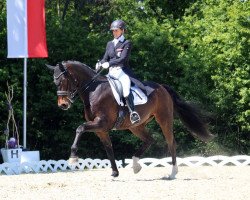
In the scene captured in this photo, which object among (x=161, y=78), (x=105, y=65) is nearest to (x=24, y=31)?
(x=161, y=78)

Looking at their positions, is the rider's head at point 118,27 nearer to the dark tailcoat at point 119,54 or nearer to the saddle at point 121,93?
the dark tailcoat at point 119,54

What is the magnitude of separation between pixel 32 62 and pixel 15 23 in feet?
6.89

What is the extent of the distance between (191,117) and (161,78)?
18.1ft

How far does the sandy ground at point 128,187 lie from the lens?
25.3 feet

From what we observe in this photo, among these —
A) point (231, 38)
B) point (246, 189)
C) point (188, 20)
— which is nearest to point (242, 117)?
point (231, 38)

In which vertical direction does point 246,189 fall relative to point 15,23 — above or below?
below

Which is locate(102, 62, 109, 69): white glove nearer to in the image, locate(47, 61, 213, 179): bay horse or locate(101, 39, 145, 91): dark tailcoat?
locate(101, 39, 145, 91): dark tailcoat

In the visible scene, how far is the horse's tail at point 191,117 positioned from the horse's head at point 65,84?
2447 millimetres

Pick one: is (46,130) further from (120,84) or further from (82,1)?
(82,1)

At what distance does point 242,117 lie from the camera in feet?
53.0

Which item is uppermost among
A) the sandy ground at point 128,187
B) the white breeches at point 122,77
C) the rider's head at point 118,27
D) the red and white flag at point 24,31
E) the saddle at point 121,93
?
the red and white flag at point 24,31

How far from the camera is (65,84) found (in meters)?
9.74

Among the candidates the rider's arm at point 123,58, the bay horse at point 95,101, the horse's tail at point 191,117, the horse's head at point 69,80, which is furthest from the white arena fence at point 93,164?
the rider's arm at point 123,58

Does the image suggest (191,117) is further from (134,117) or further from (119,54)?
(119,54)
